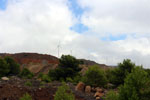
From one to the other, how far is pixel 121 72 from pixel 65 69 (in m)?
9.04

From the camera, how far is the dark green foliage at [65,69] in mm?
25688

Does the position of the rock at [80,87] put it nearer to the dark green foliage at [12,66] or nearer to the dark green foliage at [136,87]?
the dark green foliage at [136,87]

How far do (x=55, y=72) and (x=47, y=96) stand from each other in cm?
1375

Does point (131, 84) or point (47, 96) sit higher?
point (131, 84)

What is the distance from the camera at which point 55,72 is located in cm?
2577

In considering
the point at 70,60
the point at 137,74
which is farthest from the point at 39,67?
the point at 137,74

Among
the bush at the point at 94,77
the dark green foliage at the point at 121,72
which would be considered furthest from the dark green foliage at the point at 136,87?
the dark green foliage at the point at 121,72

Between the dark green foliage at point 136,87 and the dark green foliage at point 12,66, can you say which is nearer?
the dark green foliage at point 136,87

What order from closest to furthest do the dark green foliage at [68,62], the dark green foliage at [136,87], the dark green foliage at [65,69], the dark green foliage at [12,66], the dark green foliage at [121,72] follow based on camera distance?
the dark green foliage at [136,87]
the dark green foliage at [121,72]
the dark green foliage at [65,69]
the dark green foliage at [68,62]
the dark green foliage at [12,66]

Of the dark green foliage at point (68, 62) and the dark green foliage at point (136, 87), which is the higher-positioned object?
the dark green foliage at point (68, 62)

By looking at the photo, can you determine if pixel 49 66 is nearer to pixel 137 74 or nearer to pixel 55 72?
pixel 55 72

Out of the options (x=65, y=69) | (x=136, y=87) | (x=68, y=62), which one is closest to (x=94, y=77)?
(x=136, y=87)

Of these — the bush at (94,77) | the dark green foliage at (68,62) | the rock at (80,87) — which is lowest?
the rock at (80,87)

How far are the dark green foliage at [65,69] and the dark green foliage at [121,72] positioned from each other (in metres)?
8.28
